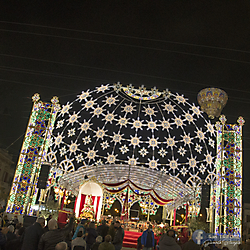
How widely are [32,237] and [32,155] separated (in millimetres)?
11049

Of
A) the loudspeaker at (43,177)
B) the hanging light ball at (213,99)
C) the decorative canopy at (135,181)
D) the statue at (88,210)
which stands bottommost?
the statue at (88,210)

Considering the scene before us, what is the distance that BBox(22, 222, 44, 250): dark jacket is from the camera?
16.4 ft

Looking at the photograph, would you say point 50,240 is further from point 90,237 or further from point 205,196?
point 205,196

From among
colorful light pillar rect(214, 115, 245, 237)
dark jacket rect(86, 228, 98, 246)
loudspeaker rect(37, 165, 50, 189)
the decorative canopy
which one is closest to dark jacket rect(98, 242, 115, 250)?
dark jacket rect(86, 228, 98, 246)

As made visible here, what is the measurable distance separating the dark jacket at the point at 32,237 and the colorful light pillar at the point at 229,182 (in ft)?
38.7

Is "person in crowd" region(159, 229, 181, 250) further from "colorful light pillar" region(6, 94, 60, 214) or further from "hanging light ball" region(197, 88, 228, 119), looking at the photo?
"colorful light pillar" region(6, 94, 60, 214)

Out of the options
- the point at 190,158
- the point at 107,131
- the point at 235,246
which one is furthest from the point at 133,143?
the point at 235,246

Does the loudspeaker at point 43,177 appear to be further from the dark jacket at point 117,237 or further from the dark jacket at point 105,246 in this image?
the dark jacket at point 105,246

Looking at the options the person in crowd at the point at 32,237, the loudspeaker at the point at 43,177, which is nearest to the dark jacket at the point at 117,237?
the person in crowd at the point at 32,237

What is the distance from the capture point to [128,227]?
18344 millimetres

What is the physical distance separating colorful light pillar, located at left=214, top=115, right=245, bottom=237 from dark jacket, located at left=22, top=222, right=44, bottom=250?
11803mm

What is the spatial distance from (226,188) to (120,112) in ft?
26.8

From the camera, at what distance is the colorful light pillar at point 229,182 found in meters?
14.6

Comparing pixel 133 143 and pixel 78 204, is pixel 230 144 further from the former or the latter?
pixel 78 204
